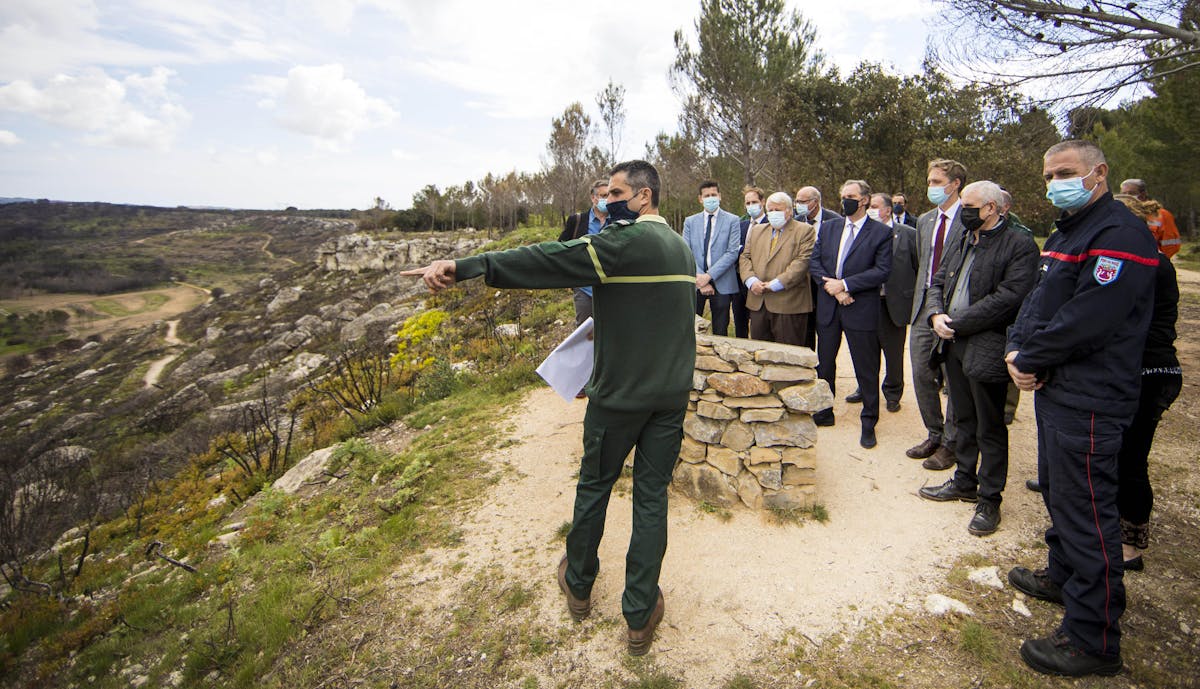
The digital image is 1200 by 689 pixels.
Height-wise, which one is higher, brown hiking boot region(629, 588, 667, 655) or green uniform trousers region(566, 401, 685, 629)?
green uniform trousers region(566, 401, 685, 629)

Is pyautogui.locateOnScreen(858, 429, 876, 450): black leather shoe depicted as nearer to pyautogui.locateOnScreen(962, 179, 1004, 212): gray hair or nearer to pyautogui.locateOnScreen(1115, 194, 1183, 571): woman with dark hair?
pyautogui.locateOnScreen(1115, 194, 1183, 571): woman with dark hair

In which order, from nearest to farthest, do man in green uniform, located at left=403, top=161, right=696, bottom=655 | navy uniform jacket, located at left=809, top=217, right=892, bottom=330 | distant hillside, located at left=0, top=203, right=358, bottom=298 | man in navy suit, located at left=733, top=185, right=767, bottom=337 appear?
man in green uniform, located at left=403, top=161, right=696, bottom=655 → navy uniform jacket, located at left=809, top=217, right=892, bottom=330 → man in navy suit, located at left=733, top=185, right=767, bottom=337 → distant hillside, located at left=0, top=203, right=358, bottom=298

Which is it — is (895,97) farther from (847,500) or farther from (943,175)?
(847,500)

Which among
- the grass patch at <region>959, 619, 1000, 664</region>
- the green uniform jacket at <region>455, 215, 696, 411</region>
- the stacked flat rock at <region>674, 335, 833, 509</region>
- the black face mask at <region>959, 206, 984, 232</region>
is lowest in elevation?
the grass patch at <region>959, 619, 1000, 664</region>

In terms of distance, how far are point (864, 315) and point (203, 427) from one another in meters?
12.8

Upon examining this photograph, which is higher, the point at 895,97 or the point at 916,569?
the point at 895,97

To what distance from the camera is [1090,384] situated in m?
2.38

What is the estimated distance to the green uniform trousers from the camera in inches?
105

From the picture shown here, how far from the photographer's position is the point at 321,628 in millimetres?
3061

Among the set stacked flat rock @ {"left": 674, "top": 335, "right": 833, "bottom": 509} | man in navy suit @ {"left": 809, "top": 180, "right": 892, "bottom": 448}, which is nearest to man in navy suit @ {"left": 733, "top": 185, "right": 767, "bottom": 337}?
man in navy suit @ {"left": 809, "top": 180, "right": 892, "bottom": 448}

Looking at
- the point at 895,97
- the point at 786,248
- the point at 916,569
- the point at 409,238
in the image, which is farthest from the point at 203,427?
the point at 409,238

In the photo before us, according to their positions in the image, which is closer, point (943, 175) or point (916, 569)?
point (916, 569)

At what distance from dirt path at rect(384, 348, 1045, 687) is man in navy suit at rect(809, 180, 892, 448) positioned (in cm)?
60

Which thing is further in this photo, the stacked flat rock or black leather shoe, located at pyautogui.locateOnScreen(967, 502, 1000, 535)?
the stacked flat rock
